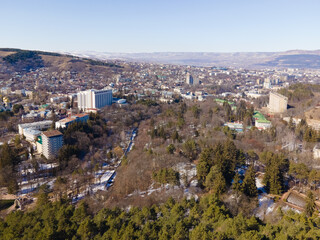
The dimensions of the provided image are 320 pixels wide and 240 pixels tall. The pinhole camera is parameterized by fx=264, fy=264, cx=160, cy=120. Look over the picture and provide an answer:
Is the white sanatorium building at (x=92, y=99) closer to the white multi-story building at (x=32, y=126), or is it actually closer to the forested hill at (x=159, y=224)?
the white multi-story building at (x=32, y=126)

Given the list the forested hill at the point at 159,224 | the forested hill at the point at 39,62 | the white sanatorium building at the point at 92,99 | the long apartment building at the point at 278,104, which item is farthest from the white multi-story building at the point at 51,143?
the forested hill at the point at 39,62

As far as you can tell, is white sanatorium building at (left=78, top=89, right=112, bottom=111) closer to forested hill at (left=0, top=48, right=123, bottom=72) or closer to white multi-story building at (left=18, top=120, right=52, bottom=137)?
white multi-story building at (left=18, top=120, right=52, bottom=137)

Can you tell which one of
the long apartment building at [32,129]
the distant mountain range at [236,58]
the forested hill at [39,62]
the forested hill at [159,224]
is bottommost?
the forested hill at [159,224]

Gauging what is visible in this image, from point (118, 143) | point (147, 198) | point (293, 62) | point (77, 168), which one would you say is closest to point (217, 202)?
point (147, 198)

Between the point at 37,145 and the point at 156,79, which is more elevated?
the point at 156,79

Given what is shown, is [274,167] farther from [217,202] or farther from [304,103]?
[304,103]

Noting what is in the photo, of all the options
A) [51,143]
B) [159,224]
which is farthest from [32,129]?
[159,224]

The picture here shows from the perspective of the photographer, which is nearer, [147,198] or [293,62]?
[147,198]
